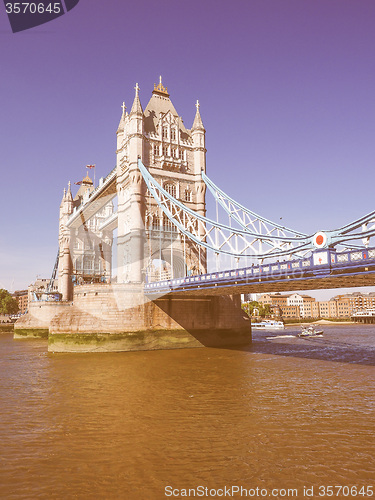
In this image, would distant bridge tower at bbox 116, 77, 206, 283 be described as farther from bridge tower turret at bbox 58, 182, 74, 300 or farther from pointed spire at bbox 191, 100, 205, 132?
bridge tower turret at bbox 58, 182, 74, 300

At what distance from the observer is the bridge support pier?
2927 cm

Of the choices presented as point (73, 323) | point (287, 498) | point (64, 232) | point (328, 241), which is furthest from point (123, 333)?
point (64, 232)

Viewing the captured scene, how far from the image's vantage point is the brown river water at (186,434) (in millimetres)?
7316

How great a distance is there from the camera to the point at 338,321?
4139 inches

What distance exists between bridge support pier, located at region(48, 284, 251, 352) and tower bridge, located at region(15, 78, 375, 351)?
8cm

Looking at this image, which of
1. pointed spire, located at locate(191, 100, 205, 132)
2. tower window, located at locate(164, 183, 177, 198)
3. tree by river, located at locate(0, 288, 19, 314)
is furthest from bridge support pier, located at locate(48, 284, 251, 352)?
tree by river, located at locate(0, 288, 19, 314)

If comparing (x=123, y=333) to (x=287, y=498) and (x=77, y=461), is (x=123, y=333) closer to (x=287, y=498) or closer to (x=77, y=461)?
(x=77, y=461)

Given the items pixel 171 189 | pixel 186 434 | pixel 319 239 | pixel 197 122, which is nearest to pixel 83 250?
pixel 171 189

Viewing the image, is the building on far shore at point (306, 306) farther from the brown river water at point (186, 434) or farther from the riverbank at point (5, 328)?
the brown river water at point (186, 434)

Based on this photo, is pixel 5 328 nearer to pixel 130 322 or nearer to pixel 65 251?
pixel 65 251

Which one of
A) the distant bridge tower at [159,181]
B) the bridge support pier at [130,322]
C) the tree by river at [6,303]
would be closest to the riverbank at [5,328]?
the tree by river at [6,303]

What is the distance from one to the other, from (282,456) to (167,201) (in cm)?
3105

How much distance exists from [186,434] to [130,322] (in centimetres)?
2011

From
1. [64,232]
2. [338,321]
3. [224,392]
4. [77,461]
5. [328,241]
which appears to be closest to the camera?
[77,461]
